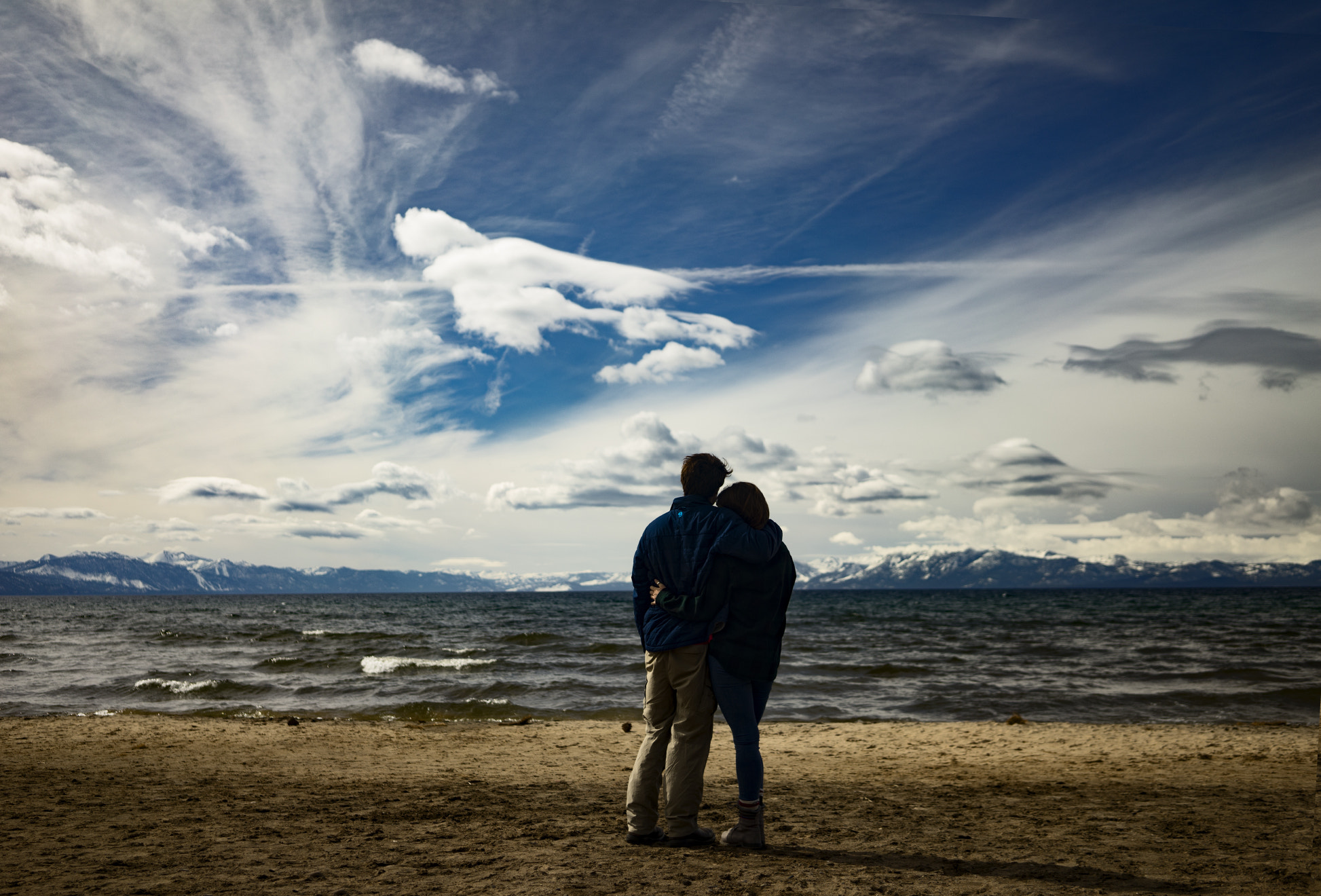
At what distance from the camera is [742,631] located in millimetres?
4148

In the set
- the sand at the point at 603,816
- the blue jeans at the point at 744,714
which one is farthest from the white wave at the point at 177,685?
the blue jeans at the point at 744,714

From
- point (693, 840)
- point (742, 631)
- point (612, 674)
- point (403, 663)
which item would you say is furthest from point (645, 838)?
point (403, 663)

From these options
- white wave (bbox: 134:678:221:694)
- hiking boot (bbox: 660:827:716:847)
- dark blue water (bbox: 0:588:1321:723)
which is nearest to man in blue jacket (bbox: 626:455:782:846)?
hiking boot (bbox: 660:827:716:847)

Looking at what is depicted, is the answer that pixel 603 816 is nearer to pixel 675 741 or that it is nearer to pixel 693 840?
pixel 693 840

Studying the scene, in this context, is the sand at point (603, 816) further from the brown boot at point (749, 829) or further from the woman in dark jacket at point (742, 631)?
the woman in dark jacket at point (742, 631)

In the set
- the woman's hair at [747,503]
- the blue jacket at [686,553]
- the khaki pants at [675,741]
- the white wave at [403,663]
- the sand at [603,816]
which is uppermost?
the woman's hair at [747,503]

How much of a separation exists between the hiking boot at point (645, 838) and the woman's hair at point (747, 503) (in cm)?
191

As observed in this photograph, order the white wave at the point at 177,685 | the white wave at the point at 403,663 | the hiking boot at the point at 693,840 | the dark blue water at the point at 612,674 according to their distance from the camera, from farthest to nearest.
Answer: the white wave at the point at 403,663, the white wave at the point at 177,685, the dark blue water at the point at 612,674, the hiking boot at the point at 693,840

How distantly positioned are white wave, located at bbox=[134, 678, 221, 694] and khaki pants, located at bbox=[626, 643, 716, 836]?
45.0 ft

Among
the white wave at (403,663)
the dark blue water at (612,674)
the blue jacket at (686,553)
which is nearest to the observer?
the blue jacket at (686,553)

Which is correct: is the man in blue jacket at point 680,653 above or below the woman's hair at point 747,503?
below

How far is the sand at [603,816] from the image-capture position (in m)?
3.79

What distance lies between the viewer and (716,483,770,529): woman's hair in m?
4.30

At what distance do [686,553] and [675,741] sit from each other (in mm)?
1077
